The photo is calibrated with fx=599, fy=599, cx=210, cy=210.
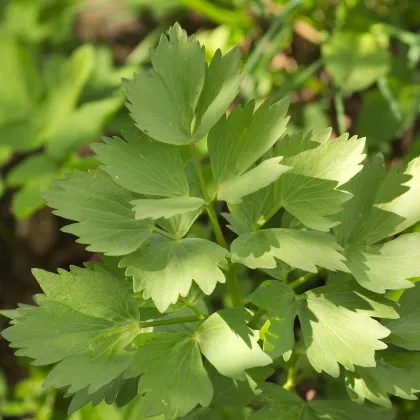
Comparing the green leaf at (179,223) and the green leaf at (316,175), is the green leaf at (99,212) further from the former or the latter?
the green leaf at (316,175)

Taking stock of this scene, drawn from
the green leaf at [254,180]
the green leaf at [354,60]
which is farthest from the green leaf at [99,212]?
the green leaf at [354,60]

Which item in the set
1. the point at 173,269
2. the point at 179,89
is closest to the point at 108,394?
the point at 173,269

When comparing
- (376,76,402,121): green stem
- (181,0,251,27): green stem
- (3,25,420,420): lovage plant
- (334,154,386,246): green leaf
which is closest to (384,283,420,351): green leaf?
(3,25,420,420): lovage plant

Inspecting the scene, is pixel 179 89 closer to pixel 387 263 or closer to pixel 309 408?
pixel 387 263

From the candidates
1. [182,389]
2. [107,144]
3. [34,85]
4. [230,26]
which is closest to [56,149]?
[34,85]

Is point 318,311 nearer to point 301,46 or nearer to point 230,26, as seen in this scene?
point 230,26

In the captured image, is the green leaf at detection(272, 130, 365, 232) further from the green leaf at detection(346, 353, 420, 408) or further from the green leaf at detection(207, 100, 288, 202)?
the green leaf at detection(346, 353, 420, 408)
